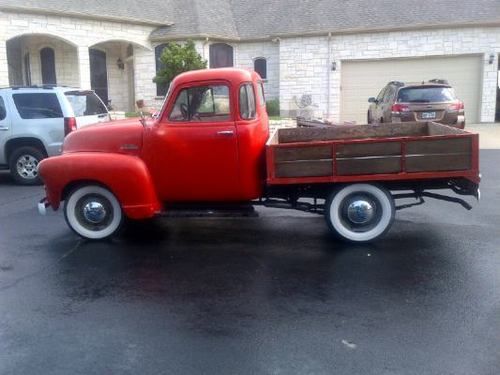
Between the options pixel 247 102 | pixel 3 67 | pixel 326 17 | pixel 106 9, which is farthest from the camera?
pixel 326 17

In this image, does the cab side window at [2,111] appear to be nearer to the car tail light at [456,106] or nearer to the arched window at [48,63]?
the car tail light at [456,106]

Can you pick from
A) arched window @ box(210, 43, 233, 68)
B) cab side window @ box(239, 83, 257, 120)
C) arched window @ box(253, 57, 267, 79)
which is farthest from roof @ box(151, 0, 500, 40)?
cab side window @ box(239, 83, 257, 120)

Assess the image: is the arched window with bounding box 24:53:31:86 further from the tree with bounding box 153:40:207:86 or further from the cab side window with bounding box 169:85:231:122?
the cab side window with bounding box 169:85:231:122

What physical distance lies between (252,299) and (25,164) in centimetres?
761

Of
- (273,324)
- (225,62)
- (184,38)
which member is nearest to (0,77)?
(184,38)

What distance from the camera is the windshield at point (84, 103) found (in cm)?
1095

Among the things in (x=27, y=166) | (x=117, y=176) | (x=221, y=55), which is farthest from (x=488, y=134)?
(x=117, y=176)

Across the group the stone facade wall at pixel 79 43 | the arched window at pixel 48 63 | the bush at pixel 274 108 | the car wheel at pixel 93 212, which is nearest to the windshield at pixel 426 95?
the bush at pixel 274 108

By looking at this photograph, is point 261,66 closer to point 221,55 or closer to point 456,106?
point 221,55

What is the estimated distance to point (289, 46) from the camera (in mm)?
23453

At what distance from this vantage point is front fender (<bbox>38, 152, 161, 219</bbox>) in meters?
6.57

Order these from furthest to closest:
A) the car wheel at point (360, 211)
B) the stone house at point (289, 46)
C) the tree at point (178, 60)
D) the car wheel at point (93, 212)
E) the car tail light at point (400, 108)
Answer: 1. the stone house at point (289, 46)
2. the tree at point (178, 60)
3. the car tail light at point (400, 108)
4. the car wheel at point (93, 212)
5. the car wheel at point (360, 211)

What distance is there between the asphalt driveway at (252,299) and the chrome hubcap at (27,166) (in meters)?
3.56

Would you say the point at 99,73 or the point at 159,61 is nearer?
the point at 159,61
